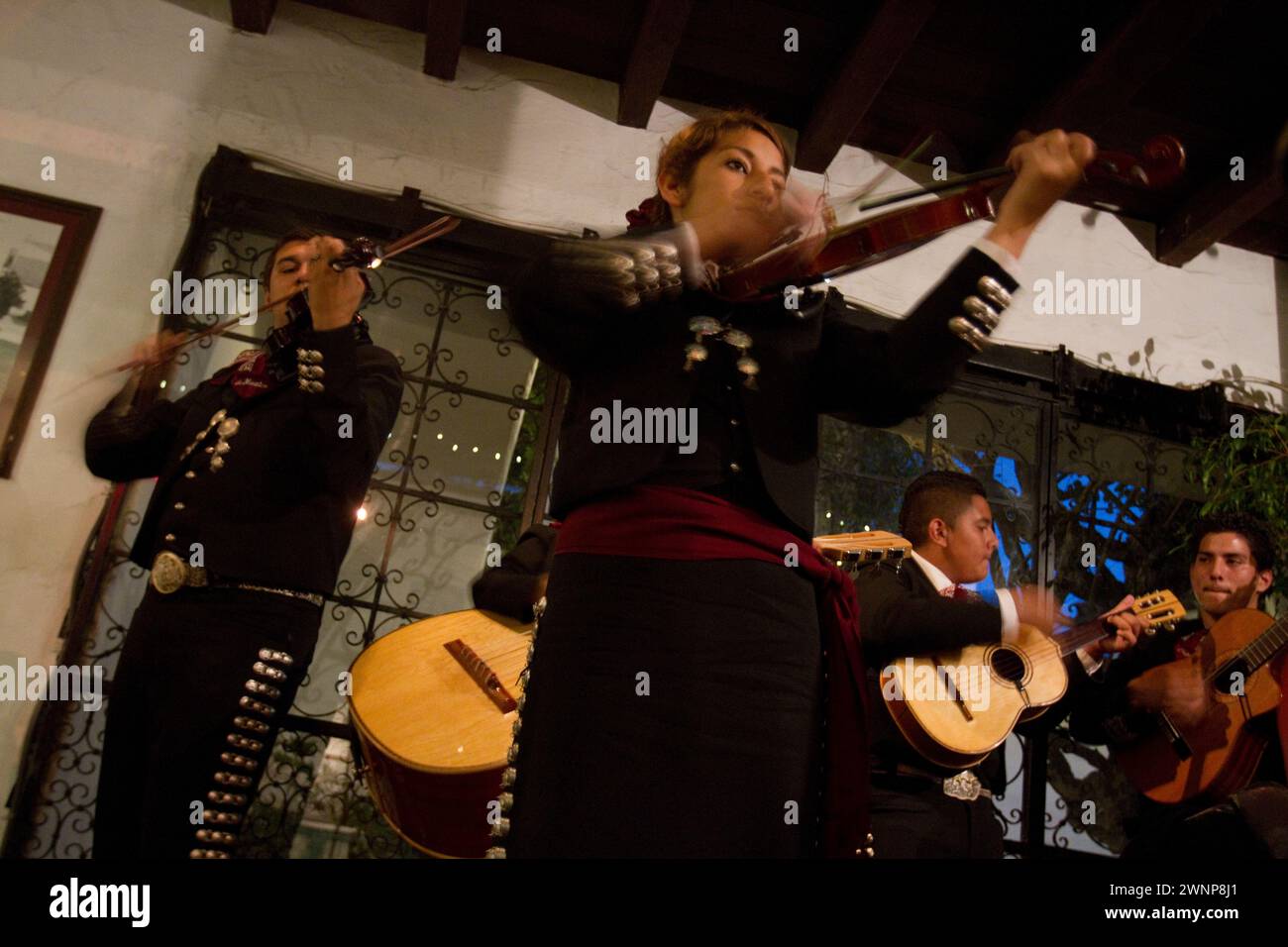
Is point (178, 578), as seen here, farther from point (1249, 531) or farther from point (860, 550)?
point (1249, 531)

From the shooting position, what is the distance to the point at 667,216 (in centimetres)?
168

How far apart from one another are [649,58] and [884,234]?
3164mm

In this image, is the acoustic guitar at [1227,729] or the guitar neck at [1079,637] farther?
the guitar neck at [1079,637]

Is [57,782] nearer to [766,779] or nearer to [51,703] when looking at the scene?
[51,703]

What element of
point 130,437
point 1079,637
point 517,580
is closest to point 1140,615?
point 1079,637

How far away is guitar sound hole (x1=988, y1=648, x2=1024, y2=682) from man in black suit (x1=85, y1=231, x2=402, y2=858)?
1.95m

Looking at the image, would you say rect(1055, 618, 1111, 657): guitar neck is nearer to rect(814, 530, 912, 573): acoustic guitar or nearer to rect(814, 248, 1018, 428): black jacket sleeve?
rect(814, 530, 912, 573): acoustic guitar

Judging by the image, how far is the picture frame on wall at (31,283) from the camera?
12.3 ft

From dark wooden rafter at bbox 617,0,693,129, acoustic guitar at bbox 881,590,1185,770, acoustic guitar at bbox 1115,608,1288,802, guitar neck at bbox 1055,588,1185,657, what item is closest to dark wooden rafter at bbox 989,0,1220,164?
dark wooden rafter at bbox 617,0,693,129

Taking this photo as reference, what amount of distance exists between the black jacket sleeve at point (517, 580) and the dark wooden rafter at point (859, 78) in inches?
104

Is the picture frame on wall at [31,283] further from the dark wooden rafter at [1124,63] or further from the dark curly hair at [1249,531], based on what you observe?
the dark curly hair at [1249,531]

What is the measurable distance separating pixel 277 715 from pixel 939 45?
4.01m

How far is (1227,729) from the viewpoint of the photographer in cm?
317

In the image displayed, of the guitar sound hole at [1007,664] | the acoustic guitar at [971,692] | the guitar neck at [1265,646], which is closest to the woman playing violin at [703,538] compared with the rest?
the acoustic guitar at [971,692]
